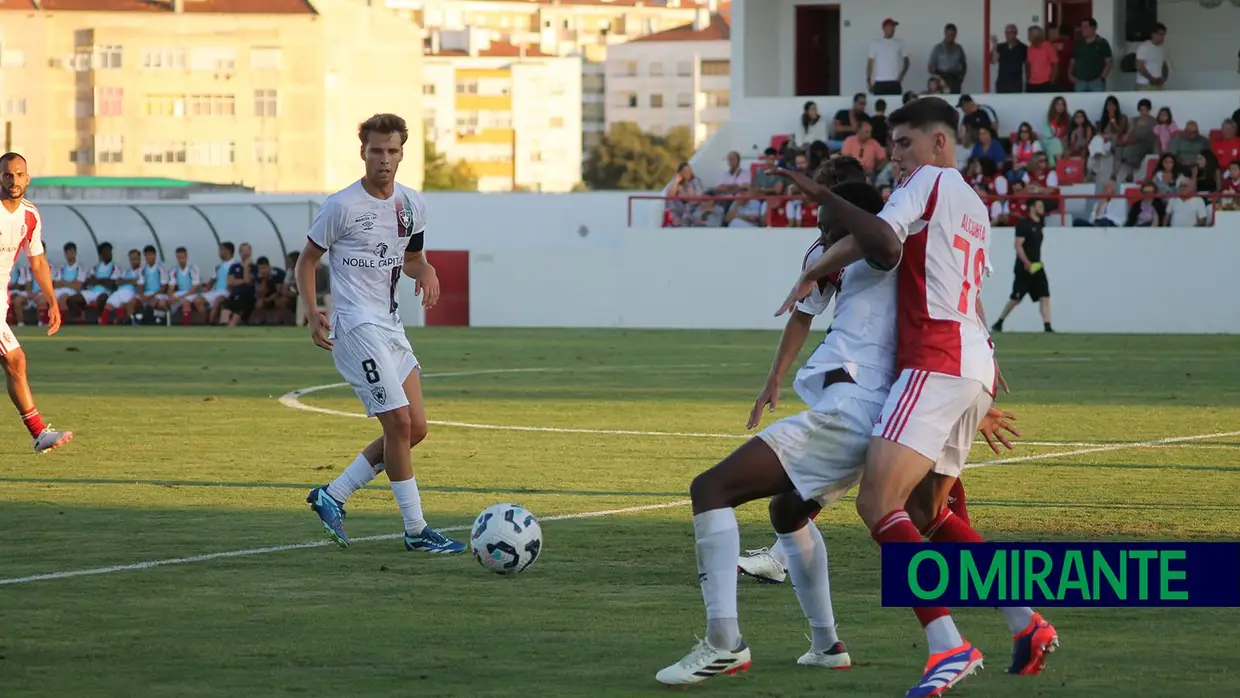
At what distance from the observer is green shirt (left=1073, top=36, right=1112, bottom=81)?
36219mm

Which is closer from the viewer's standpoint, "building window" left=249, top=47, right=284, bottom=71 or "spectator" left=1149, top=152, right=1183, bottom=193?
"spectator" left=1149, top=152, right=1183, bottom=193

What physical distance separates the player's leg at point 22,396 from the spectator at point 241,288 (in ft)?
69.4

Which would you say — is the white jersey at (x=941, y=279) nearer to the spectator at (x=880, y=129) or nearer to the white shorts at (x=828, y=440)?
the white shorts at (x=828, y=440)

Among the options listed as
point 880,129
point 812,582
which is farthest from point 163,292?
point 812,582

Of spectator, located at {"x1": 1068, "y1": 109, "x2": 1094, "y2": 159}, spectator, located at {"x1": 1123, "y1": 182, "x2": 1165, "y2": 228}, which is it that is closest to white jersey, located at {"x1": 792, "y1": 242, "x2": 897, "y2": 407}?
spectator, located at {"x1": 1123, "y1": 182, "x2": 1165, "y2": 228}

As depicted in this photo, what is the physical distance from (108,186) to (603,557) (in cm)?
6184

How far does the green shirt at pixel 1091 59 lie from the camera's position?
36219mm

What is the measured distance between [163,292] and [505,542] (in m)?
29.1

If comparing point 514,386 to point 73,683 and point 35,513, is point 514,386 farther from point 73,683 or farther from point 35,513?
point 73,683

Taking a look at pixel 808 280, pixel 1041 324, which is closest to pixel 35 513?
pixel 808 280

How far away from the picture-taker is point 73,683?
245 inches

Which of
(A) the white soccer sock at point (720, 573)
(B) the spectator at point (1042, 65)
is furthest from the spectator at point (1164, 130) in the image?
(A) the white soccer sock at point (720, 573)

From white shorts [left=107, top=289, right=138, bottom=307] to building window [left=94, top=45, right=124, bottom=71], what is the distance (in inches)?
3165

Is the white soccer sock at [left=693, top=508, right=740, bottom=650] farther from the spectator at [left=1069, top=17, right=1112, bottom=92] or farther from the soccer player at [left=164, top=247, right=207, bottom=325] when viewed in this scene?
the spectator at [left=1069, top=17, right=1112, bottom=92]
